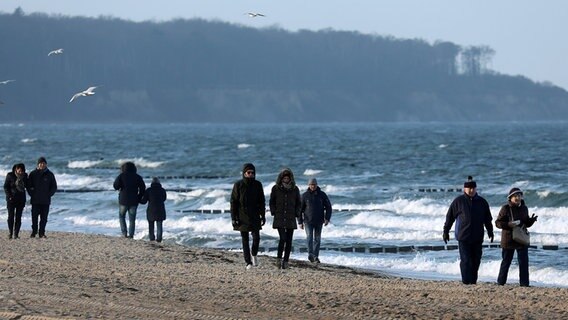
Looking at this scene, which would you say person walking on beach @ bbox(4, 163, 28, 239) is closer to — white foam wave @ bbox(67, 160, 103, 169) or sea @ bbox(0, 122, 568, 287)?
sea @ bbox(0, 122, 568, 287)

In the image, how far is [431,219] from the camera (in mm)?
31500

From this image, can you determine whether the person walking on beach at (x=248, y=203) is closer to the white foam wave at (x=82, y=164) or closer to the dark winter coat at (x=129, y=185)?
the dark winter coat at (x=129, y=185)

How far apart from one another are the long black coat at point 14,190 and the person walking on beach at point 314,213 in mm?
4356

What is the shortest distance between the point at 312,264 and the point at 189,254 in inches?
75.1

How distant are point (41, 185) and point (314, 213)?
4380 millimetres

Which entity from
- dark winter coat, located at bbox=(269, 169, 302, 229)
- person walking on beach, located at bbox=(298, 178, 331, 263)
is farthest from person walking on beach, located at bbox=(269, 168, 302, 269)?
person walking on beach, located at bbox=(298, 178, 331, 263)

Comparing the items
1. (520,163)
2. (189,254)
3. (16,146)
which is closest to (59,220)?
(189,254)

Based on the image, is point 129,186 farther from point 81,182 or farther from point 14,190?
point 81,182

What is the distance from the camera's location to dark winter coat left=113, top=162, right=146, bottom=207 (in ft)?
70.4

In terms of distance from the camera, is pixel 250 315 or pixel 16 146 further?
pixel 16 146

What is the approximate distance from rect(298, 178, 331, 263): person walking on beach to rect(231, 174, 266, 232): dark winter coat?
3.08m

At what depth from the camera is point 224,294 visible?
13.5m

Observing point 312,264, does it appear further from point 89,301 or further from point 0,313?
point 0,313

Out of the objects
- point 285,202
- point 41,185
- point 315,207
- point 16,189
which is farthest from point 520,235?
point 16,189
